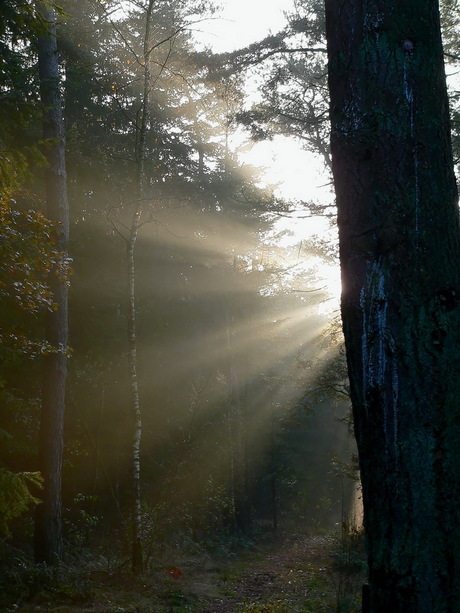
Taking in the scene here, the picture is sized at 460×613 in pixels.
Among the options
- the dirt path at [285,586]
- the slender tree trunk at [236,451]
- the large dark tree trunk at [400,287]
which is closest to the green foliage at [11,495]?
the dirt path at [285,586]

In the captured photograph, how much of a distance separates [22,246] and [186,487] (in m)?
11.5

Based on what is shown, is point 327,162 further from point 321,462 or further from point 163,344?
point 321,462

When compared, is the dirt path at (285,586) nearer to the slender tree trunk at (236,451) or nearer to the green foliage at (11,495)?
the slender tree trunk at (236,451)

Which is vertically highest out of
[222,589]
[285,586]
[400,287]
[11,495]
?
[400,287]

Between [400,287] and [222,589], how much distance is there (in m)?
11.5

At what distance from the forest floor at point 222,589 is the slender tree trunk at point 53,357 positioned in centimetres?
151

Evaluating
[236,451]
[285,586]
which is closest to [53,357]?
[285,586]

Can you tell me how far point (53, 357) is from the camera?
1162 centimetres

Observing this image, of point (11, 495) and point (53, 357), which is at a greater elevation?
point (53, 357)

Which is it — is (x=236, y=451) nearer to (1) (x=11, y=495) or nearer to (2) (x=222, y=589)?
(2) (x=222, y=589)

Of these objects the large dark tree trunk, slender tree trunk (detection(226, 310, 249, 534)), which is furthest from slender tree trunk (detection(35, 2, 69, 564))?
slender tree trunk (detection(226, 310, 249, 534))

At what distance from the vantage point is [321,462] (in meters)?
35.5

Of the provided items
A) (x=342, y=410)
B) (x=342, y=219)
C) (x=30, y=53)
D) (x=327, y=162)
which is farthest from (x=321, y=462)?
(x=342, y=219)

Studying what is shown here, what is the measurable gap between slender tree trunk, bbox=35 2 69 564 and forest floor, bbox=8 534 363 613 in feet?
4.95
